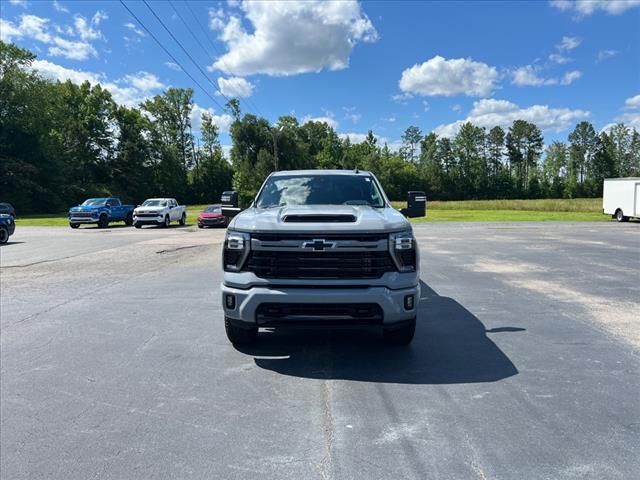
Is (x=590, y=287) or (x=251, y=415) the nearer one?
(x=251, y=415)

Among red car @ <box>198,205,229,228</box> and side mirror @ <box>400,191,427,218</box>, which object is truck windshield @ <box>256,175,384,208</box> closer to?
side mirror @ <box>400,191,427,218</box>

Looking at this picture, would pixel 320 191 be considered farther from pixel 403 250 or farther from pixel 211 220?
pixel 211 220

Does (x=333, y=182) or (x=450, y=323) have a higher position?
(x=333, y=182)

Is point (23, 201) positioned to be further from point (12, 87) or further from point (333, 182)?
point (333, 182)

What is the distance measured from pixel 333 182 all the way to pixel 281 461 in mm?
4080

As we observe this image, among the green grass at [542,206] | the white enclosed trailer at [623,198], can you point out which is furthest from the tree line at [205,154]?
the white enclosed trailer at [623,198]

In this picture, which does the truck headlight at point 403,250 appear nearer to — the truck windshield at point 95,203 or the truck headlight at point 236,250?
the truck headlight at point 236,250

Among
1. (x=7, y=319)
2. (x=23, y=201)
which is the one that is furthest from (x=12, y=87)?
(x=7, y=319)

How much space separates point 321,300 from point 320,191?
2.19m

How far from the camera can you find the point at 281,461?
3.07 meters

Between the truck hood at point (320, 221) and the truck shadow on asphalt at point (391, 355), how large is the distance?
136 centimetres

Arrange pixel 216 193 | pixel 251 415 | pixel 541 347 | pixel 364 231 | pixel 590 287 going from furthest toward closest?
pixel 216 193
pixel 590 287
pixel 541 347
pixel 364 231
pixel 251 415

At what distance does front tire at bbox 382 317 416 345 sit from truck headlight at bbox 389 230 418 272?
27.5 inches

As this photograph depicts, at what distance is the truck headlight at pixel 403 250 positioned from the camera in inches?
183
